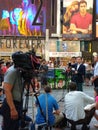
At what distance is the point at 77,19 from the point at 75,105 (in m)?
38.4

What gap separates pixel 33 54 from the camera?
621 centimetres

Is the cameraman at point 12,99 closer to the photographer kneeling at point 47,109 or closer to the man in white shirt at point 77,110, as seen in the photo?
the photographer kneeling at point 47,109

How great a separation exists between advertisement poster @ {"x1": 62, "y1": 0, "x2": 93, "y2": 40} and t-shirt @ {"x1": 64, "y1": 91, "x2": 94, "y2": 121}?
Result: 37.6 m

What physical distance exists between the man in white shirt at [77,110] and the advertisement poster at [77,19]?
123 ft

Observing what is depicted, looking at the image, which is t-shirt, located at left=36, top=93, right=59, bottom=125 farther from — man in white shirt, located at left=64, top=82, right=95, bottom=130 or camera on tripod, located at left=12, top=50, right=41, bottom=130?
camera on tripod, located at left=12, top=50, right=41, bottom=130

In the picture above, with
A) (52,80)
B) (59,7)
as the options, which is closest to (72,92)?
(52,80)

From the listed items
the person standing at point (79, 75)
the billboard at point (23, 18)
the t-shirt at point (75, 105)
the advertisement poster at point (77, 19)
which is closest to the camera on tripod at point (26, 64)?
the t-shirt at point (75, 105)

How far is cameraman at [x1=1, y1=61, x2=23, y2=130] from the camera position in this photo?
19.7 feet

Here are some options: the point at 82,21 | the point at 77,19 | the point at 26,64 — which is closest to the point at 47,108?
the point at 26,64

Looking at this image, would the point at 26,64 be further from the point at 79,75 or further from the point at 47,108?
the point at 79,75

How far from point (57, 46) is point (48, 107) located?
3746 cm

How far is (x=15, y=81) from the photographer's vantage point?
20.1 ft

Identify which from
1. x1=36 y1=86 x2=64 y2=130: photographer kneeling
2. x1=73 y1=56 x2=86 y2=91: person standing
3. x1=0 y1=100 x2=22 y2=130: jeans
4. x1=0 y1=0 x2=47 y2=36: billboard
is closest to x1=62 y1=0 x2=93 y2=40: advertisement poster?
x1=0 y1=0 x2=47 y2=36: billboard

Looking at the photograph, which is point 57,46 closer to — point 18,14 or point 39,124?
point 18,14
